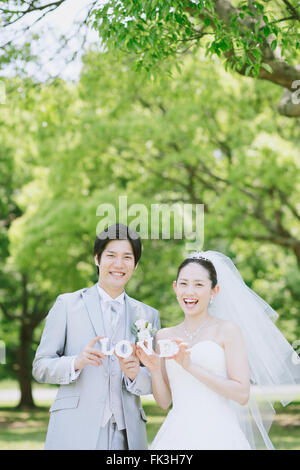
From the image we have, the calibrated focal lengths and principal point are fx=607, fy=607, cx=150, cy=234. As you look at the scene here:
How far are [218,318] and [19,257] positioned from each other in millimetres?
10028

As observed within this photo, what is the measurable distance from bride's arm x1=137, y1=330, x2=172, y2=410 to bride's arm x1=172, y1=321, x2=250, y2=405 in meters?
0.25

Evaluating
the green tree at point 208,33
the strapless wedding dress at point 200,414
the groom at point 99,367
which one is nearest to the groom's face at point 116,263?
the groom at point 99,367

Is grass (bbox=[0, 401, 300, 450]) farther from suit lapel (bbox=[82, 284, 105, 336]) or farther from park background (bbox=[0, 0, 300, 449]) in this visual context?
suit lapel (bbox=[82, 284, 105, 336])

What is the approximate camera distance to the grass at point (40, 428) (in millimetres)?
11891

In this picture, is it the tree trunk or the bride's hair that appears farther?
the tree trunk

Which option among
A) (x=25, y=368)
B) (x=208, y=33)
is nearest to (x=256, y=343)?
(x=208, y=33)

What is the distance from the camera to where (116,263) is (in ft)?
12.0

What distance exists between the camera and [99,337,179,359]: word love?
3.24 m

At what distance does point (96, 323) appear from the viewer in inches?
143

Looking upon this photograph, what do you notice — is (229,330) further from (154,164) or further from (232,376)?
(154,164)

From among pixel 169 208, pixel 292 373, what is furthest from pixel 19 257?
pixel 292 373

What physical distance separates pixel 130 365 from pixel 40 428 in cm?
1290

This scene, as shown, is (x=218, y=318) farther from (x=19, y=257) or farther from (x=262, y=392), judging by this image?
(x=19, y=257)

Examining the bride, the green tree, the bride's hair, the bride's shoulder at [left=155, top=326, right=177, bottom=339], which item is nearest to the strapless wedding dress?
the bride
